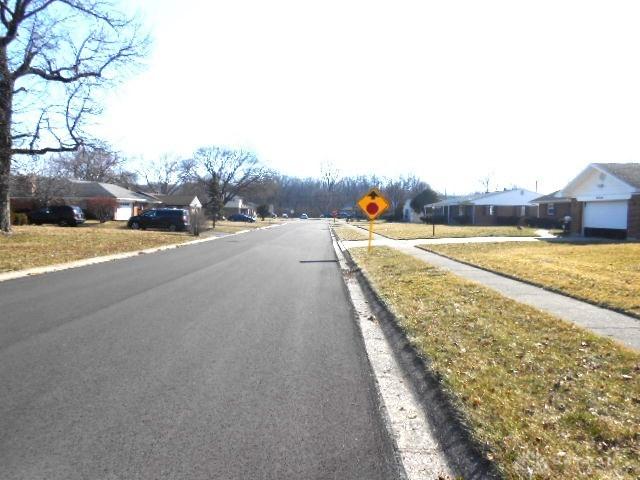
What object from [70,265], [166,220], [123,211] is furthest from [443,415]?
[123,211]

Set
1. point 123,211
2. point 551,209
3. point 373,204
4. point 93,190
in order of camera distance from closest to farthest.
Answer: point 373,204, point 551,209, point 93,190, point 123,211

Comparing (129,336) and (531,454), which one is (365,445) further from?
(129,336)

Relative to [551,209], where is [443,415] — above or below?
below

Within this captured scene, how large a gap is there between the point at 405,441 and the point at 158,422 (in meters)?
1.95

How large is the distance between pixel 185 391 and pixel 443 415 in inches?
92.9

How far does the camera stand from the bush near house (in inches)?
2090

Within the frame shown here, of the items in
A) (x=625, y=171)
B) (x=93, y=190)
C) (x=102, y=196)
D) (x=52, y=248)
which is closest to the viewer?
(x=52, y=248)

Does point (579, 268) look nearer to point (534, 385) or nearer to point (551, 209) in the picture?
point (534, 385)

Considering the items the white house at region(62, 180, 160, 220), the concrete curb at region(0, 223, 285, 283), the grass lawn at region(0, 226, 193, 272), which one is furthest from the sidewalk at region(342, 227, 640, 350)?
the white house at region(62, 180, 160, 220)

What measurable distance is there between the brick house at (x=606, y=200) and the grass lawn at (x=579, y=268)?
6.49 m

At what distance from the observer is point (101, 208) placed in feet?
174

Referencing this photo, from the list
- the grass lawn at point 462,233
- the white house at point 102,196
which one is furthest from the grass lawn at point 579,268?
the white house at point 102,196

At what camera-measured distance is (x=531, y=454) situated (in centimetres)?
382

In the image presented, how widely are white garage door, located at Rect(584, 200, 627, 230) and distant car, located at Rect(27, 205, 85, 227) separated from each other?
36.8 meters
